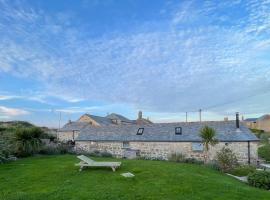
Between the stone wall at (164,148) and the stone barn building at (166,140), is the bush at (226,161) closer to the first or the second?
the stone wall at (164,148)

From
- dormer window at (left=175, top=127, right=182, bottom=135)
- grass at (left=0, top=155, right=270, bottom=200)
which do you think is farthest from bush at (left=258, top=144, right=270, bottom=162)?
grass at (left=0, top=155, right=270, bottom=200)

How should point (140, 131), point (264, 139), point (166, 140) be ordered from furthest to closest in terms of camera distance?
point (264, 139) < point (140, 131) < point (166, 140)

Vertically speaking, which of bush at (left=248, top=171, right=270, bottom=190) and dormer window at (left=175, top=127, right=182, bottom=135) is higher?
dormer window at (left=175, top=127, right=182, bottom=135)

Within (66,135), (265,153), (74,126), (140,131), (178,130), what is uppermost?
(74,126)

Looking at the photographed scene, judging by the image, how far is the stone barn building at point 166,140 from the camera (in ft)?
64.8

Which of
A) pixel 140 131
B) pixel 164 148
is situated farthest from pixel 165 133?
pixel 140 131

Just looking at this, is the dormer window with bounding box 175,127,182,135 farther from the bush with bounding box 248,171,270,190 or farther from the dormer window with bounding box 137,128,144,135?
the bush with bounding box 248,171,270,190

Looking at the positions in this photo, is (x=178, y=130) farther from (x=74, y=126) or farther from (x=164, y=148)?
(x=74, y=126)

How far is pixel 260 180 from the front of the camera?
38.0 feet

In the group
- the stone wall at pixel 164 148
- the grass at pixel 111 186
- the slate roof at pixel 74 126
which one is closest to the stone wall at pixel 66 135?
the slate roof at pixel 74 126

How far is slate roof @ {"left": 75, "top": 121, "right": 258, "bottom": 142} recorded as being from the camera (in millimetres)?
20406

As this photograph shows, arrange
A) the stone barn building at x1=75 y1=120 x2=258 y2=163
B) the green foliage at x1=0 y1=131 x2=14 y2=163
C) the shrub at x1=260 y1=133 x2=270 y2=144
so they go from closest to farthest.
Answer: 1. the green foliage at x1=0 y1=131 x2=14 y2=163
2. the stone barn building at x1=75 y1=120 x2=258 y2=163
3. the shrub at x1=260 y1=133 x2=270 y2=144

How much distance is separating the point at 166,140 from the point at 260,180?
439 inches

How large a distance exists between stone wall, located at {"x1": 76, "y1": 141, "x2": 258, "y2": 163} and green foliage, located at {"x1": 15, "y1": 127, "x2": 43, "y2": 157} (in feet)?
20.0
